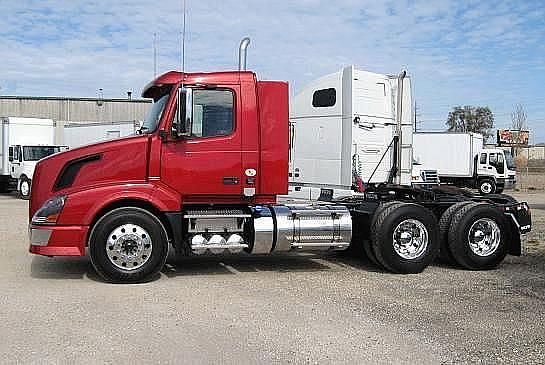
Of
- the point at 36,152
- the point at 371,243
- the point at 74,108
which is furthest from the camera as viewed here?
the point at 74,108

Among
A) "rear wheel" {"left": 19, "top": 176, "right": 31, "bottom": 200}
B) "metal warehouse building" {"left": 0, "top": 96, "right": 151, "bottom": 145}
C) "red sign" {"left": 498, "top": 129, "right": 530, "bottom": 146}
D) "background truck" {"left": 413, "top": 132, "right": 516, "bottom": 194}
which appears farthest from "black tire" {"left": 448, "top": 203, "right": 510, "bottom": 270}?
"red sign" {"left": 498, "top": 129, "right": 530, "bottom": 146}

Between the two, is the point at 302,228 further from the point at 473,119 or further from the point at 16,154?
the point at 473,119

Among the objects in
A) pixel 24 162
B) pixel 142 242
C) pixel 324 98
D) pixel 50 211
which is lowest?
pixel 142 242

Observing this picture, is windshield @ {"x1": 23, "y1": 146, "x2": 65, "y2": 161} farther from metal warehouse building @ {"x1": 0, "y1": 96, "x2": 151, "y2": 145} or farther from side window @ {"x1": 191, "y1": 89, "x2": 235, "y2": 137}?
metal warehouse building @ {"x1": 0, "y1": 96, "x2": 151, "y2": 145}

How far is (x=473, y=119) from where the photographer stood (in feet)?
267

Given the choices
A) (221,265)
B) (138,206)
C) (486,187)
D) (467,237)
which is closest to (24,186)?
(221,265)

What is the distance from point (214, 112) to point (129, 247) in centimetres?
217

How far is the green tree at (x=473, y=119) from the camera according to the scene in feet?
265

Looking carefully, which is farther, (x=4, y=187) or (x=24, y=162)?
(x=4, y=187)

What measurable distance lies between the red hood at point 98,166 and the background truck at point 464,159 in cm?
2683

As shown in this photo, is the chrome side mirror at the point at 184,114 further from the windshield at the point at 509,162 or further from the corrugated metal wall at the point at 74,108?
the corrugated metal wall at the point at 74,108

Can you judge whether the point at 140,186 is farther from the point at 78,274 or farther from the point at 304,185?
the point at 304,185

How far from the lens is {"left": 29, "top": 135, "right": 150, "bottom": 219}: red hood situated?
8.56 m

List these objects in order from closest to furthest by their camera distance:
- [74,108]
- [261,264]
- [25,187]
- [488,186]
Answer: [261,264] → [25,187] → [488,186] → [74,108]
